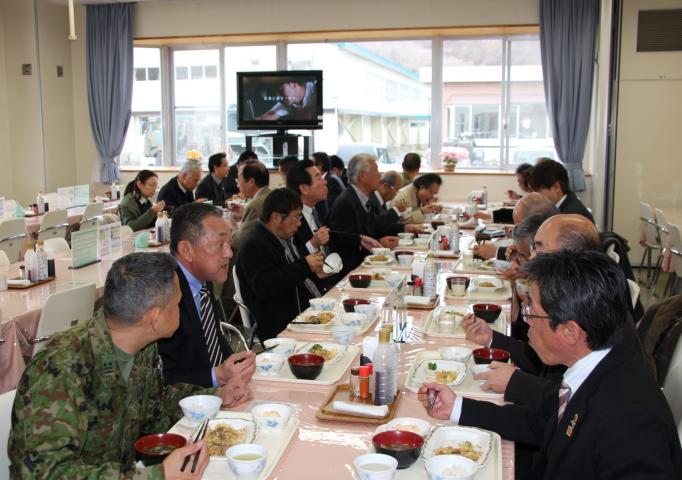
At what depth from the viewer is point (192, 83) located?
11.3 m

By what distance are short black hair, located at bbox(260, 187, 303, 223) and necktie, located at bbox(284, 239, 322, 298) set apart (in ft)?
0.86

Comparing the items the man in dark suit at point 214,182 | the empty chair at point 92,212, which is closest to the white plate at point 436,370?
the empty chair at point 92,212

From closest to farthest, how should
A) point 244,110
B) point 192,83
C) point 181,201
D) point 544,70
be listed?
1. point 181,201
2. point 544,70
3. point 244,110
4. point 192,83

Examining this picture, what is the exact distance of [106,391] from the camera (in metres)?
1.93

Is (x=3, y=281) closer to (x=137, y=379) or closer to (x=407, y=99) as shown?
(x=137, y=379)

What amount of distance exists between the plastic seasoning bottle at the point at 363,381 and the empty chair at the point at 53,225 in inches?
212

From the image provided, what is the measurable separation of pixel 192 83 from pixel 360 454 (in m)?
10.1

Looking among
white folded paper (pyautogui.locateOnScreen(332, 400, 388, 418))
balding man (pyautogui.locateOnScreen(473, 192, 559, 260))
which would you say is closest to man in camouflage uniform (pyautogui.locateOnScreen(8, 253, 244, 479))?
white folded paper (pyautogui.locateOnScreen(332, 400, 388, 418))

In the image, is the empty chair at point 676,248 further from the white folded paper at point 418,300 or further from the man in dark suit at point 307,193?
the white folded paper at point 418,300

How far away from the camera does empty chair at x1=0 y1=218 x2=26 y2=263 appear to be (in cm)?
624

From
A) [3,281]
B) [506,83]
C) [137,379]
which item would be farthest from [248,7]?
[137,379]

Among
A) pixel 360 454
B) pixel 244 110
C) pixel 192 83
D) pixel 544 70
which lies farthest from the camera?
pixel 192 83

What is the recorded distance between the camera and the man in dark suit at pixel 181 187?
25.0 feet

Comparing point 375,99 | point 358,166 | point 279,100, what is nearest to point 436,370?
point 358,166
